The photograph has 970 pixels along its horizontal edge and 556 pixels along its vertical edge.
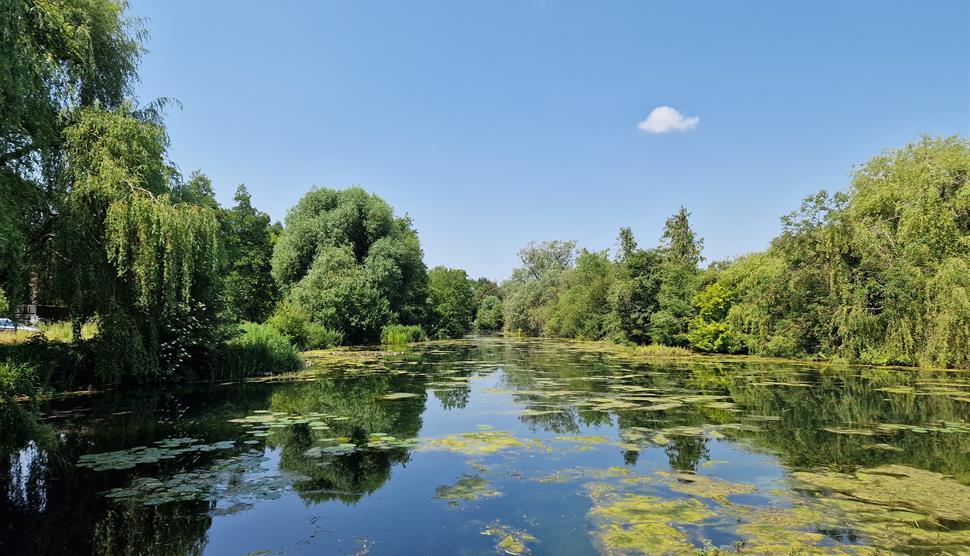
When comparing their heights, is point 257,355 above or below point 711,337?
above

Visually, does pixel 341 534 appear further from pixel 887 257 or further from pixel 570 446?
pixel 887 257

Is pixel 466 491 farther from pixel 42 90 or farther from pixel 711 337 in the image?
pixel 711 337

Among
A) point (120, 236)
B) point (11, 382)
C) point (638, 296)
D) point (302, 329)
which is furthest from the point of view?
point (638, 296)

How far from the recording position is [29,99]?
8391mm

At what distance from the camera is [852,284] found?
2122 centimetres

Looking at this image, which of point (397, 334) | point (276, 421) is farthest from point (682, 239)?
point (276, 421)

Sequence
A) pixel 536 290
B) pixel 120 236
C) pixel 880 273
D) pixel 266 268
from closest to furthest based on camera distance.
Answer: pixel 120 236
pixel 880 273
pixel 266 268
pixel 536 290

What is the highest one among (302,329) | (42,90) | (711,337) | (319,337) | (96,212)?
(42,90)

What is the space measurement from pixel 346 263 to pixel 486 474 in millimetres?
26556

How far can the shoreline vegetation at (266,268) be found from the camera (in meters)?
9.80

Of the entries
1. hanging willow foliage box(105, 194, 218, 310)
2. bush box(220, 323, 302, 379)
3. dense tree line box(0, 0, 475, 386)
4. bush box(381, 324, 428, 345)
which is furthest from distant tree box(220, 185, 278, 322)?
hanging willow foliage box(105, 194, 218, 310)

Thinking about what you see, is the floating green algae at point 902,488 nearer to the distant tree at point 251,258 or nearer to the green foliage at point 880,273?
the green foliage at point 880,273

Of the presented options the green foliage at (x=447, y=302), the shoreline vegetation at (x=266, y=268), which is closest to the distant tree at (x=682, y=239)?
the shoreline vegetation at (x=266, y=268)

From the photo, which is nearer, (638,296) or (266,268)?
(638,296)
